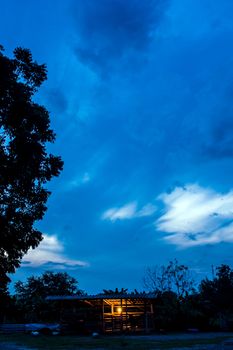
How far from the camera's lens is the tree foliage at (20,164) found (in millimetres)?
12406

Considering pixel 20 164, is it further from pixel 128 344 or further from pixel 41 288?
pixel 41 288

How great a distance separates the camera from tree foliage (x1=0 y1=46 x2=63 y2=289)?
1241 centimetres

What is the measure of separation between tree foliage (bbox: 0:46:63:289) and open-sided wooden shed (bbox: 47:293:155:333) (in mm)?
25893

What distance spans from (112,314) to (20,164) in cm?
3199

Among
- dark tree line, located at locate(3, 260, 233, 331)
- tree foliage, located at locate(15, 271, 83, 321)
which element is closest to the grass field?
dark tree line, located at locate(3, 260, 233, 331)

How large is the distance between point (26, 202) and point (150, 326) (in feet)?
105

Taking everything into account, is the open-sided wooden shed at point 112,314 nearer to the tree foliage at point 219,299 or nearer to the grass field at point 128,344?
the tree foliage at point 219,299

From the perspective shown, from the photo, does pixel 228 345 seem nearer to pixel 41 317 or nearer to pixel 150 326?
pixel 150 326

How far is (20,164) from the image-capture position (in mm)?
12422

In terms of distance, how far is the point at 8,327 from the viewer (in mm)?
46219

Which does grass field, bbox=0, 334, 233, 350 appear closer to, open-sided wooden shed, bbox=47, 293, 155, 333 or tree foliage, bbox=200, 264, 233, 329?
open-sided wooden shed, bbox=47, 293, 155, 333

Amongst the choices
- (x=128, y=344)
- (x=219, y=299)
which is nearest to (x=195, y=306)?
(x=219, y=299)

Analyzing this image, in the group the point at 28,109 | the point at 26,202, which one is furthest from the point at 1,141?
the point at 26,202

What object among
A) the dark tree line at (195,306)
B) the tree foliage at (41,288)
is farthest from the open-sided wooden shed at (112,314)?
the tree foliage at (41,288)
